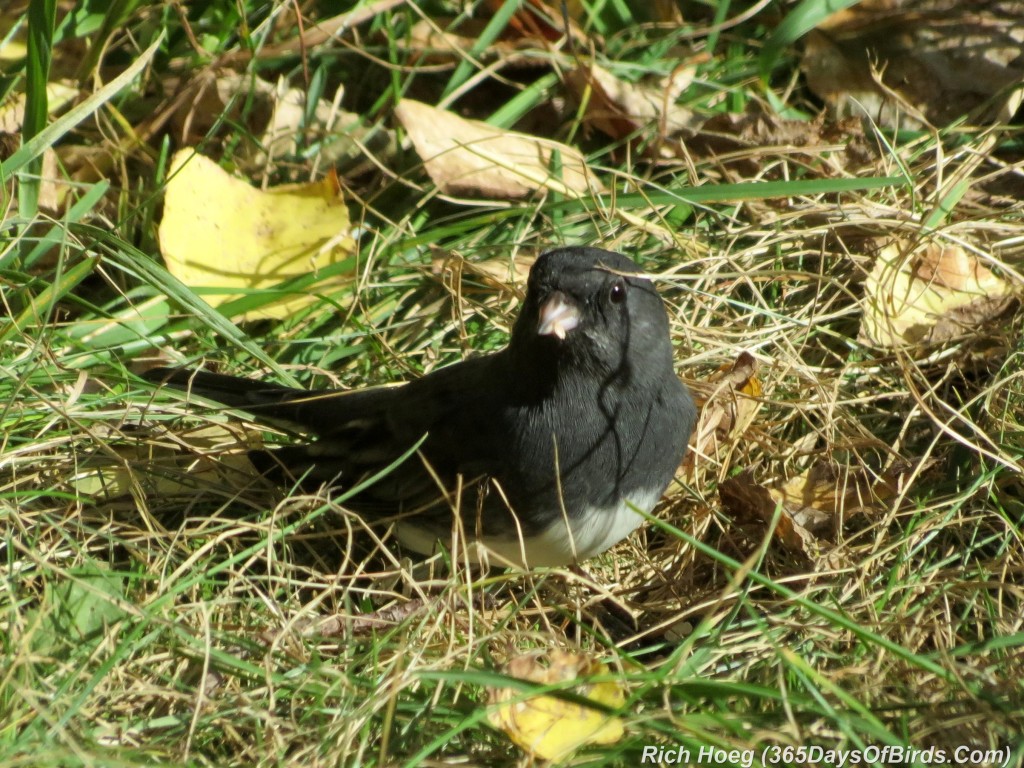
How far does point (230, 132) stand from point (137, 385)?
94 cm

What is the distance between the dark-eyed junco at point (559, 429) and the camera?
6.64 feet

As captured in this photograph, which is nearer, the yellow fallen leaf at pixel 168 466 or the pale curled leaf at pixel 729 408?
the yellow fallen leaf at pixel 168 466

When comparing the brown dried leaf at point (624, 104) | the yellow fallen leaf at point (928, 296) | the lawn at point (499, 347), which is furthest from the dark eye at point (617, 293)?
the brown dried leaf at point (624, 104)

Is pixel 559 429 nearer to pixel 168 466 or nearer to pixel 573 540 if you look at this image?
pixel 573 540

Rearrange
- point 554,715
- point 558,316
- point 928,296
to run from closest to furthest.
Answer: point 554,715, point 558,316, point 928,296

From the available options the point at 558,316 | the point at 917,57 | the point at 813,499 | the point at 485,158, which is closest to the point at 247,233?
the point at 485,158

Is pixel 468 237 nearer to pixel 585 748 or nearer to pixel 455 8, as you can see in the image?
pixel 455 8

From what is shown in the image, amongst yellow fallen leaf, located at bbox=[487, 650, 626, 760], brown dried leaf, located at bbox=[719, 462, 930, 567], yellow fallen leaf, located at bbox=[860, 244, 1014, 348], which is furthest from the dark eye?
yellow fallen leaf, located at bbox=[860, 244, 1014, 348]

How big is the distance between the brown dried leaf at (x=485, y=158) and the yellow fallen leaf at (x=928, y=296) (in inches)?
29.1

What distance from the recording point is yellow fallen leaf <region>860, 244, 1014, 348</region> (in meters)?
2.64

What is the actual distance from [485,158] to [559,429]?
1.10 m

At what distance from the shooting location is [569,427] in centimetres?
204

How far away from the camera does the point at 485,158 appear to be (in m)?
2.91

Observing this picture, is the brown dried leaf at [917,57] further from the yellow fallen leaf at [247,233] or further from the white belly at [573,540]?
the white belly at [573,540]
